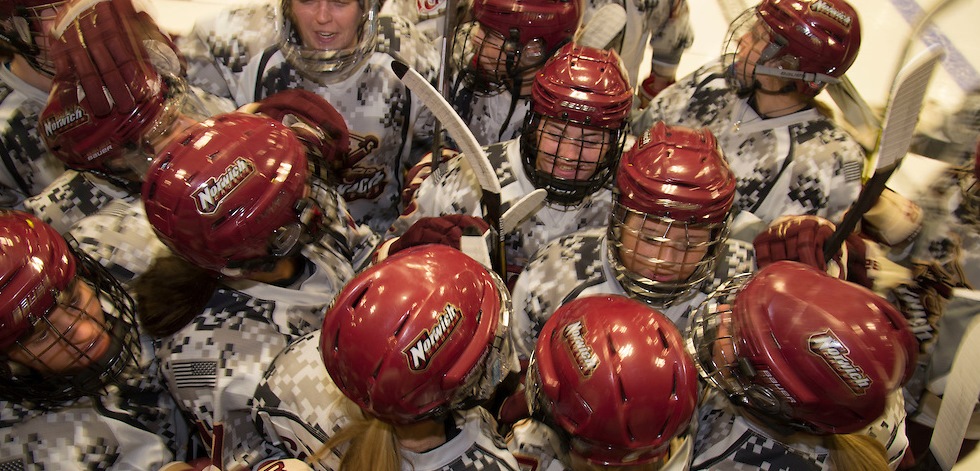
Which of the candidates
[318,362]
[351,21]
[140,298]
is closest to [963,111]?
[351,21]

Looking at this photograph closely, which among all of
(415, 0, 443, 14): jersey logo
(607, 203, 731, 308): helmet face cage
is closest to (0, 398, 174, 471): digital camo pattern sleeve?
(607, 203, 731, 308): helmet face cage

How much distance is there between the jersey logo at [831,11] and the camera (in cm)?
211

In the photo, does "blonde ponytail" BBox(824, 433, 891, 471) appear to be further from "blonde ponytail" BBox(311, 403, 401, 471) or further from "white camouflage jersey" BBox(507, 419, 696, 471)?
"blonde ponytail" BBox(311, 403, 401, 471)

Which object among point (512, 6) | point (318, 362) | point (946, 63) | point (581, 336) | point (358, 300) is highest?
point (512, 6)

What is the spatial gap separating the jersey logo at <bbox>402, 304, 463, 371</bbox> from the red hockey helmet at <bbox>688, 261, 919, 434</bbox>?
0.58 metres

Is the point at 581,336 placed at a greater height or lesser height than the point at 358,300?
lesser

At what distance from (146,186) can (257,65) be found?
1007mm

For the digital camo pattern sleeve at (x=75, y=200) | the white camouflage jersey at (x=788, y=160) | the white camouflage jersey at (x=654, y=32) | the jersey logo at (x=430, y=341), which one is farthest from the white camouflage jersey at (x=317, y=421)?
the white camouflage jersey at (x=654, y=32)

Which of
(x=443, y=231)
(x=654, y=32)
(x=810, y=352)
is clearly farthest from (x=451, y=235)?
(x=654, y=32)

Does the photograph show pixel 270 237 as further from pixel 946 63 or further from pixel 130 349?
pixel 946 63

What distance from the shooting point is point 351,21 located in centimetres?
207

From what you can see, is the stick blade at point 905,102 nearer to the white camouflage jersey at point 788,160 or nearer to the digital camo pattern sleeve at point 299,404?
the white camouflage jersey at point 788,160

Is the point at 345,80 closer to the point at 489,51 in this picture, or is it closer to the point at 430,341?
the point at 489,51

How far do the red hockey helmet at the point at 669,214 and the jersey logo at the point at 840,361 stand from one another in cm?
41
